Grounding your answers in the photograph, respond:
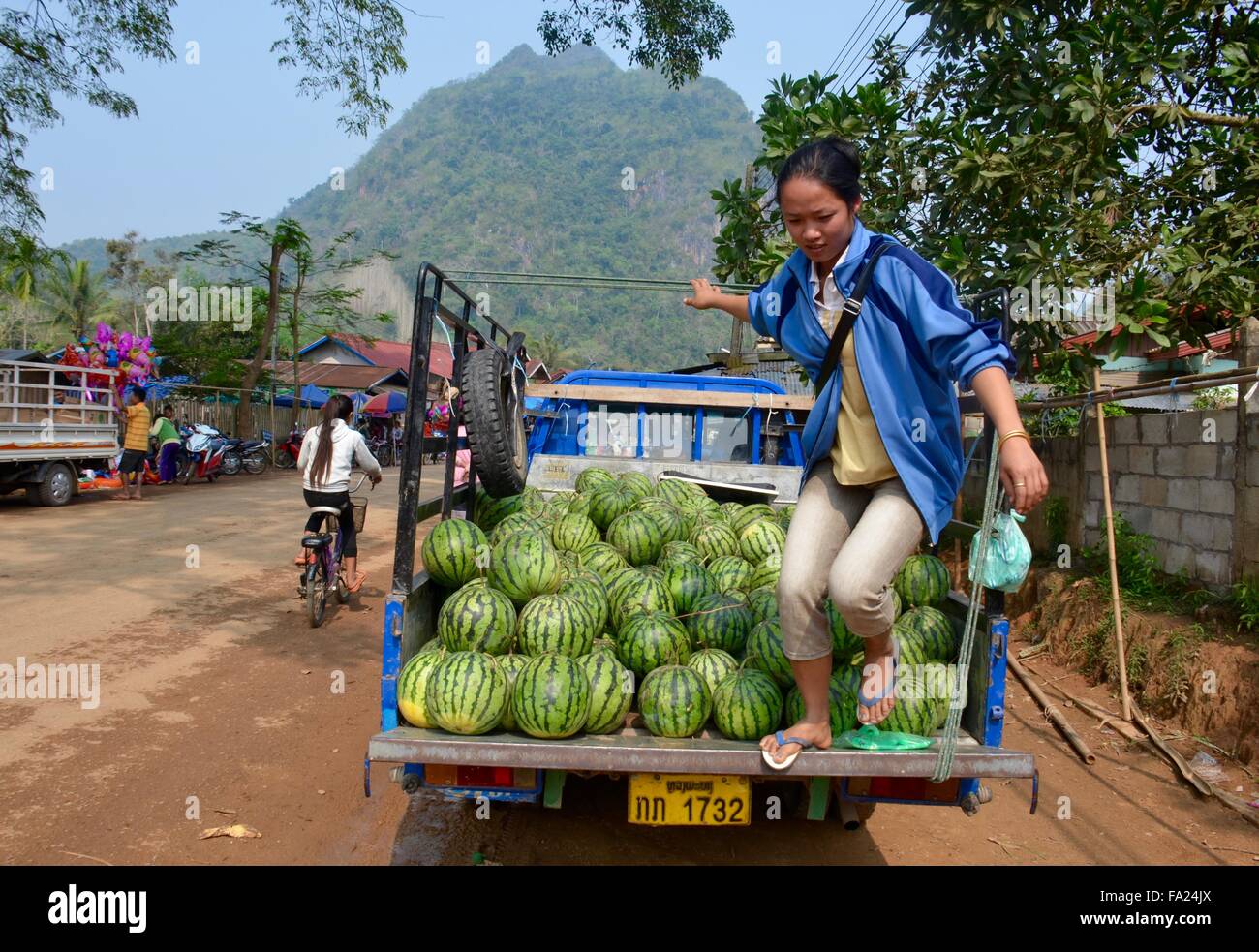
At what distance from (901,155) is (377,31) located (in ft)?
24.1

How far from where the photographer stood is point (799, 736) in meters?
2.74

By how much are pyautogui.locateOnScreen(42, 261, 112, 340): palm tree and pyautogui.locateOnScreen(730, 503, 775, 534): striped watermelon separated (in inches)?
1886

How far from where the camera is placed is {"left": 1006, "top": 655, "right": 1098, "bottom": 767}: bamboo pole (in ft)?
16.5

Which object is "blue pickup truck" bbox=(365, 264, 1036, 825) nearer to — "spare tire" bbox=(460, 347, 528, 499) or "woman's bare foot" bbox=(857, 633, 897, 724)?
"spare tire" bbox=(460, 347, 528, 499)

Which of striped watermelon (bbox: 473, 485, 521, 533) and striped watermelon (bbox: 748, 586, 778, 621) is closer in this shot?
striped watermelon (bbox: 748, 586, 778, 621)

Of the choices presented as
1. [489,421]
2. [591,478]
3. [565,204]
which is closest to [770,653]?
[489,421]

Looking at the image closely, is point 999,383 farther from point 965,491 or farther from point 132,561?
point 132,561

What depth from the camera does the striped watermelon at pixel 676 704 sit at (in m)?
2.94

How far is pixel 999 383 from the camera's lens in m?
2.47

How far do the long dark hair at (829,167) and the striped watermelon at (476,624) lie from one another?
1794mm

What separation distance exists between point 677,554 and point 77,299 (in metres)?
52.3

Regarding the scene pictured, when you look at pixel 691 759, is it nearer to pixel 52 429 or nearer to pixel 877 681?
pixel 877 681

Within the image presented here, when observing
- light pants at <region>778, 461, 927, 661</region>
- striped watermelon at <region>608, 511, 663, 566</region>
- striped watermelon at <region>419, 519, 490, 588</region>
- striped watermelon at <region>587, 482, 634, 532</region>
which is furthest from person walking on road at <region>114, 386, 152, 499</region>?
light pants at <region>778, 461, 927, 661</region>

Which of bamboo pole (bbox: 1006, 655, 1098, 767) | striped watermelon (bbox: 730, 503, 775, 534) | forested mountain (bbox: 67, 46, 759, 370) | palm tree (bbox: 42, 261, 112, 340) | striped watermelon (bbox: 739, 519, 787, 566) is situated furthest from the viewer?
forested mountain (bbox: 67, 46, 759, 370)
